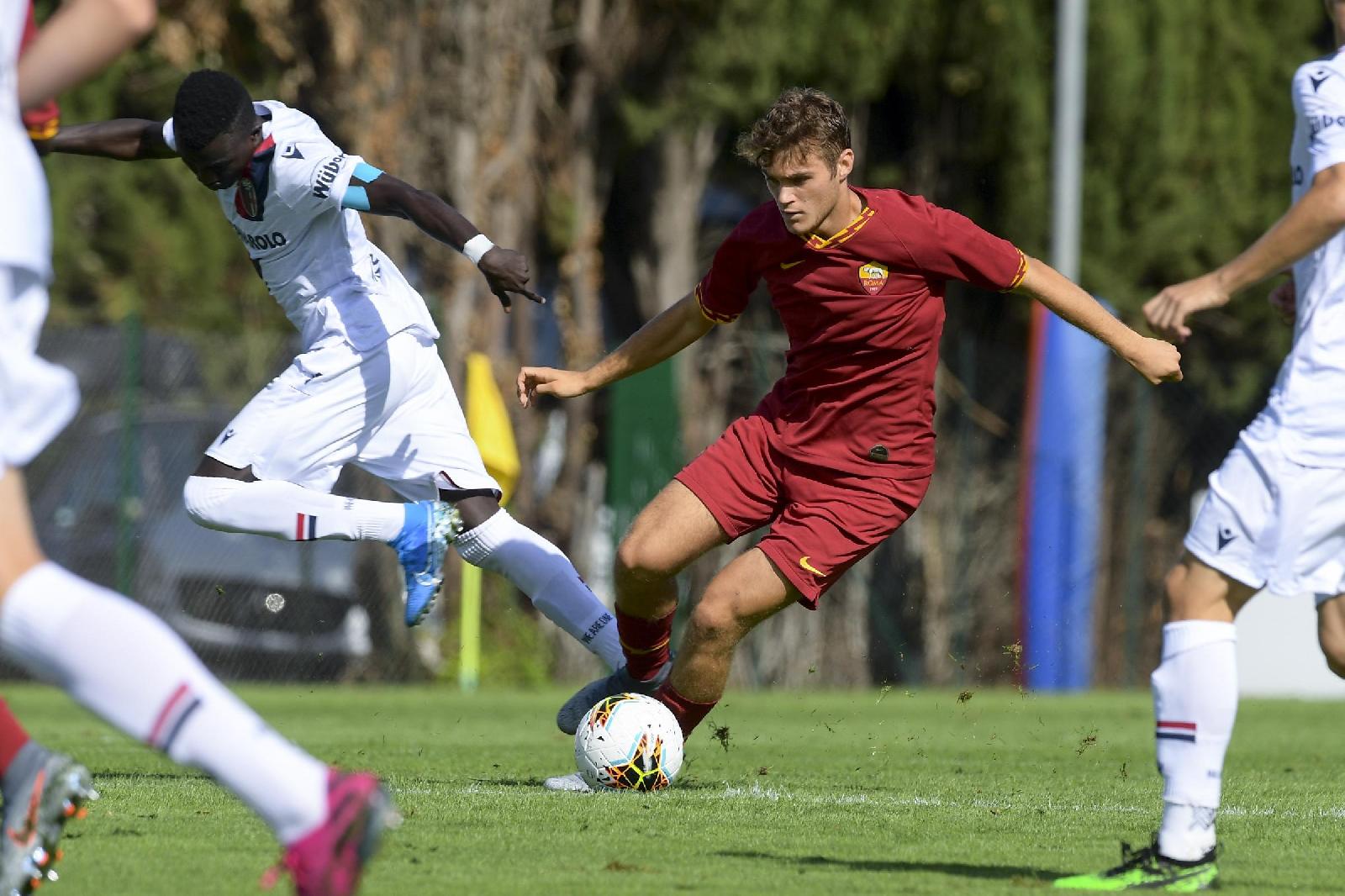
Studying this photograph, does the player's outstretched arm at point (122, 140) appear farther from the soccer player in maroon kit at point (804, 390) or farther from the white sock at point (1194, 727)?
the white sock at point (1194, 727)

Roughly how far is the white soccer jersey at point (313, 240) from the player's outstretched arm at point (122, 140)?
0.46ft

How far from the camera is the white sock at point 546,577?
24.2 feet

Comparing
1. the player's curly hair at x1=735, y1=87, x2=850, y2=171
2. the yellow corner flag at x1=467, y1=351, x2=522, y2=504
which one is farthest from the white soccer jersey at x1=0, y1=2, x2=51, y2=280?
the yellow corner flag at x1=467, y1=351, x2=522, y2=504

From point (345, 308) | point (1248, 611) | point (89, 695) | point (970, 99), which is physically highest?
point (970, 99)

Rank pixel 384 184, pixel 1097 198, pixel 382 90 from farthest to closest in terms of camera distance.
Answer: pixel 1097 198, pixel 382 90, pixel 384 184

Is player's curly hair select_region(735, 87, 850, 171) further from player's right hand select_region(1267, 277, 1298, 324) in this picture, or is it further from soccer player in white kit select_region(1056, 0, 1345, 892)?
soccer player in white kit select_region(1056, 0, 1345, 892)

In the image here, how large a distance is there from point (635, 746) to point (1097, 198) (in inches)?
Answer: 458

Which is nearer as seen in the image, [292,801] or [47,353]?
[292,801]

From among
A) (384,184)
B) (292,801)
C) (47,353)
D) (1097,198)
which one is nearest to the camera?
(292,801)

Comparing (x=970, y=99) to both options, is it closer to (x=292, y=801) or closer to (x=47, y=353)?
(x=47, y=353)

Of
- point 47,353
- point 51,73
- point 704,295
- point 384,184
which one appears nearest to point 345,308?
point 384,184

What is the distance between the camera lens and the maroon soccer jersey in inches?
257

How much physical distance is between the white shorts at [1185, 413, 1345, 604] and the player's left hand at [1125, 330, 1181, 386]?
39.7 inches

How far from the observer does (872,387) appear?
6.70 m
